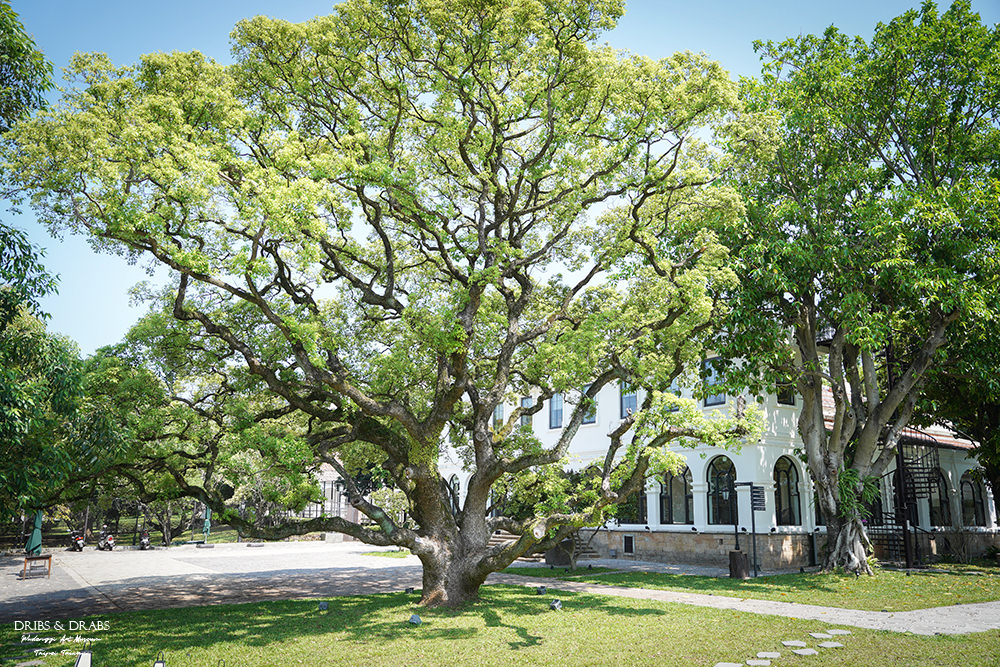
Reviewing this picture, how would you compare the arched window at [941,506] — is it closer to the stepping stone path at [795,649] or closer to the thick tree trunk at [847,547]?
the thick tree trunk at [847,547]

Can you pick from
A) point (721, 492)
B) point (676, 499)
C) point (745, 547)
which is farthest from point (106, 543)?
point (745, 547)

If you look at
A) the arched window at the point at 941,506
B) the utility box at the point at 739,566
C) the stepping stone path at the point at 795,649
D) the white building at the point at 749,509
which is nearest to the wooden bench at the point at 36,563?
the white building at the point at 749,509

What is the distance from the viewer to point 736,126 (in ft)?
46.8

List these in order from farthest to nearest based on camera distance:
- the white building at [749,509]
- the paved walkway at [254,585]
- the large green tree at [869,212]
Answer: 1. the white building at [749,509]
2. the large green tree at [869,212]
3. the paved walkway at [254,585]

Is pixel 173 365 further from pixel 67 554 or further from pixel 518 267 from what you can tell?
pixel 67 554

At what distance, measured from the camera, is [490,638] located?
403 inches

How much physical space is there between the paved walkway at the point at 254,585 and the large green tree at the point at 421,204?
3756 mm

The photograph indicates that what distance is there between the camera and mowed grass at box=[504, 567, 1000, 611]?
13.9m

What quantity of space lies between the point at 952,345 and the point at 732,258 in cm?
738

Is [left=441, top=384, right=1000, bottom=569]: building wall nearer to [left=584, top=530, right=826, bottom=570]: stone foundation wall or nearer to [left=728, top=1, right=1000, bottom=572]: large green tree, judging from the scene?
[left=584, top=530, right=826, bottom=570]: stone foundation wall

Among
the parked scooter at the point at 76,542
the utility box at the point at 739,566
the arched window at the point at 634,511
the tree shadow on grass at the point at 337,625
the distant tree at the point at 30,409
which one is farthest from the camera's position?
the parked scooter at the point at 76,542

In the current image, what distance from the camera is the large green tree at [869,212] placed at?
1542cm

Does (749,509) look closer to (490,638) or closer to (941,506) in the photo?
(490,638)

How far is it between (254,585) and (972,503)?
115 ft
